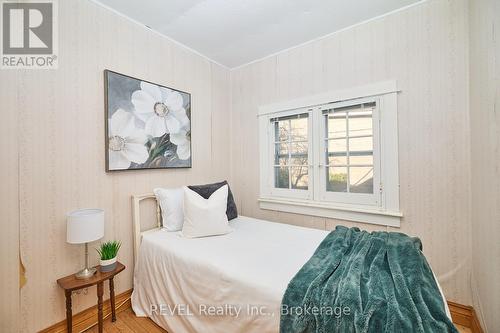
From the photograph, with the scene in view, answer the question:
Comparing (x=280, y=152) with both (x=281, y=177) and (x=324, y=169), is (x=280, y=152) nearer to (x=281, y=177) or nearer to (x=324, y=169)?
(x=281, y=177)

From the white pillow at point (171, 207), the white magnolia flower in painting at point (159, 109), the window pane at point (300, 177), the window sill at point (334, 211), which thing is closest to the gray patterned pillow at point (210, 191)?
the white pillow at point (171, 207)

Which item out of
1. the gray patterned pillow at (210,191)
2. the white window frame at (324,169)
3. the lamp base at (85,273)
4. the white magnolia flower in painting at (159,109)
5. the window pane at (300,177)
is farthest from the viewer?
the window pane at (300,177)

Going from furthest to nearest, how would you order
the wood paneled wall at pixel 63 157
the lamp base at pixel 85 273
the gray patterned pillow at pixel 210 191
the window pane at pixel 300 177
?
the window pane at pixel 300 177, the gray patterned pillow at pixel 210 191, the lamp base at pixel 85 273, the wood paneled wall at pixel 63 157

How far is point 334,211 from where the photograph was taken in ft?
7.70

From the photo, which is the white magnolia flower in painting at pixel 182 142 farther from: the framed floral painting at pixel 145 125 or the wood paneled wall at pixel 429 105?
the wood paneled wall at pixel 429 105

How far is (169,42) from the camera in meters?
2.46

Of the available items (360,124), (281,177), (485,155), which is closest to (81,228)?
(281,177)

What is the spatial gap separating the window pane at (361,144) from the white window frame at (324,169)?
6cm

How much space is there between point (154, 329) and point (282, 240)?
122 cm

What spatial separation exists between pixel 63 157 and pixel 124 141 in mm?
463

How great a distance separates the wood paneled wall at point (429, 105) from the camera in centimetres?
179

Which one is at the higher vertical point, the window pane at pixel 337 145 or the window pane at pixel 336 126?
the window pane at pixel 336 126

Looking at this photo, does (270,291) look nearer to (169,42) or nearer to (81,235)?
(81,235)

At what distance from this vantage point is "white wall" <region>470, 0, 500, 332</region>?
48.4 inches
